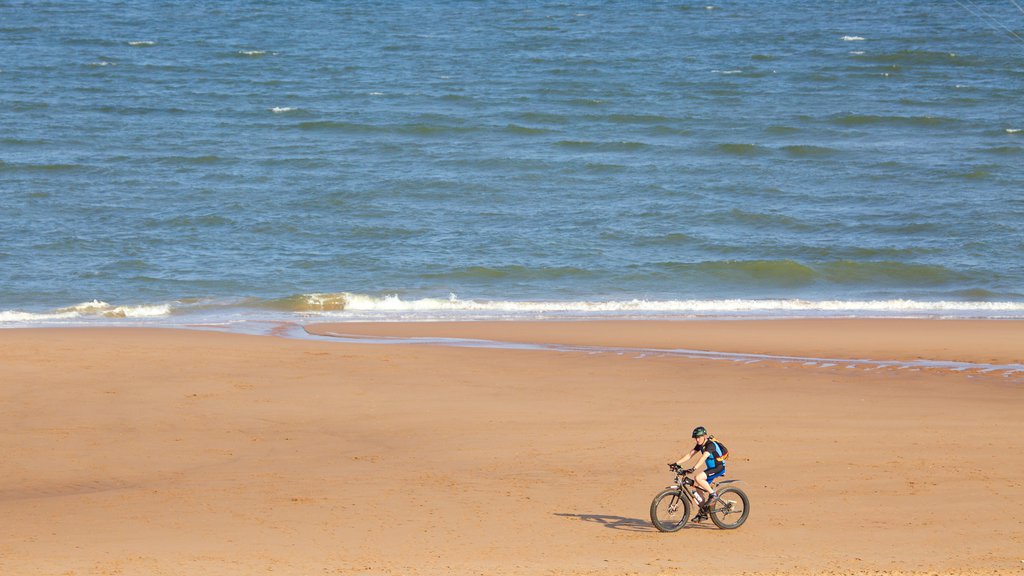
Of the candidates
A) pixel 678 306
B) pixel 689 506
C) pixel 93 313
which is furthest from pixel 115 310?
pixel 689 506

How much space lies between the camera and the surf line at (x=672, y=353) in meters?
18.6

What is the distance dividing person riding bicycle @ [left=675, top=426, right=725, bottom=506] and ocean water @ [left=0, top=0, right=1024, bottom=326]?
1211 cm

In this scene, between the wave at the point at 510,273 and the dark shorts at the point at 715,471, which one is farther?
the wave at the point at 510,273

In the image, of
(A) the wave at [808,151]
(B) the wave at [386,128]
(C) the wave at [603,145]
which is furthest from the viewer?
(B) the wave at [386,128]

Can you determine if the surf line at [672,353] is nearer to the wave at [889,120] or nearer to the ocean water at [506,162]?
the ocean water at [506,162]

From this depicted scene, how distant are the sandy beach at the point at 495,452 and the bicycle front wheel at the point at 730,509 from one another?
0.55 ft

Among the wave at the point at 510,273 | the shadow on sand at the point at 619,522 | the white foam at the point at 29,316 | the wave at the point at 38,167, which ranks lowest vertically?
the shadow on sand at the point at 619,522

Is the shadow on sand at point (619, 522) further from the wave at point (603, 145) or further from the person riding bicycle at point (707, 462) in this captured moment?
the wave at point (603, 145)

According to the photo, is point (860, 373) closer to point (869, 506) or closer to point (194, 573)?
point (869, 506)

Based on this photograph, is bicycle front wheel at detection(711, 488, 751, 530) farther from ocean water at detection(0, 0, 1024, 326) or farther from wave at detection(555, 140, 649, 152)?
wave at detection(555, 140, 649, 152)

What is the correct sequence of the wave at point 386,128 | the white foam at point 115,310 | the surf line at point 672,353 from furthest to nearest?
the wave at point 386,128
the white foam at point 115,310
the surf line at point 672,353

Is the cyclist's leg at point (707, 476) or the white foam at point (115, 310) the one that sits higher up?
the white foam at point (115, 310)

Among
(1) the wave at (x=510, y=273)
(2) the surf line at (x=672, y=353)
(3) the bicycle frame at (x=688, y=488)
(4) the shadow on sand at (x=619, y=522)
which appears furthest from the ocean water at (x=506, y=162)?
(3) the bicycle frame at (x=688, y=488)

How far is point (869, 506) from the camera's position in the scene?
1248 centimetres
